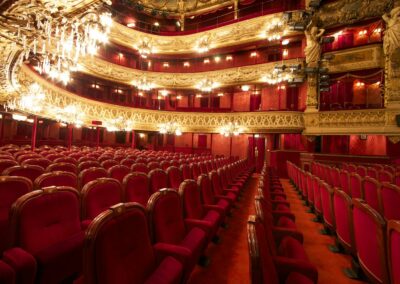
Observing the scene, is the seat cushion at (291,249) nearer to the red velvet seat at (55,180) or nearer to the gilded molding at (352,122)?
the red velvet seat at (55,180)

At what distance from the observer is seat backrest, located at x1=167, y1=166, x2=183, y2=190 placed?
3.89 m

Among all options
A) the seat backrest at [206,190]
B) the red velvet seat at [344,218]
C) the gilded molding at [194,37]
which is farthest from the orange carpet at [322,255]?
the gilded molding at [194,37]

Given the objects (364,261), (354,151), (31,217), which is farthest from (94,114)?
(354,151)

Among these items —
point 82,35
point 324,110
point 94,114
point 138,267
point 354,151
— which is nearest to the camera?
point 138,267

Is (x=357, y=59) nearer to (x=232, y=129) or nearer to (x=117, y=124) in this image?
(x=232, y=129)

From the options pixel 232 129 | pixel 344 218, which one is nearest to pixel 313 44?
pixel 232 129

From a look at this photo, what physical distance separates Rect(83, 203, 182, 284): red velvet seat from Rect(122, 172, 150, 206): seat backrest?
1.27 meters

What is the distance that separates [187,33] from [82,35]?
11.7 meters

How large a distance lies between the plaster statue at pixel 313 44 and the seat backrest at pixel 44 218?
1230 centimetres

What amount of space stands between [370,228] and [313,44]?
1176 centimetres

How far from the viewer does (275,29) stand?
39.0ft

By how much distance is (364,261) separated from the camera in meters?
1.73

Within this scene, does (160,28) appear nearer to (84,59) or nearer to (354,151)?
(84,59)

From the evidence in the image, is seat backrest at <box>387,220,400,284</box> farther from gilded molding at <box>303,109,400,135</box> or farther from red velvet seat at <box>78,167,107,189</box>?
gilded molding at <box>303,109,400,135</box>
